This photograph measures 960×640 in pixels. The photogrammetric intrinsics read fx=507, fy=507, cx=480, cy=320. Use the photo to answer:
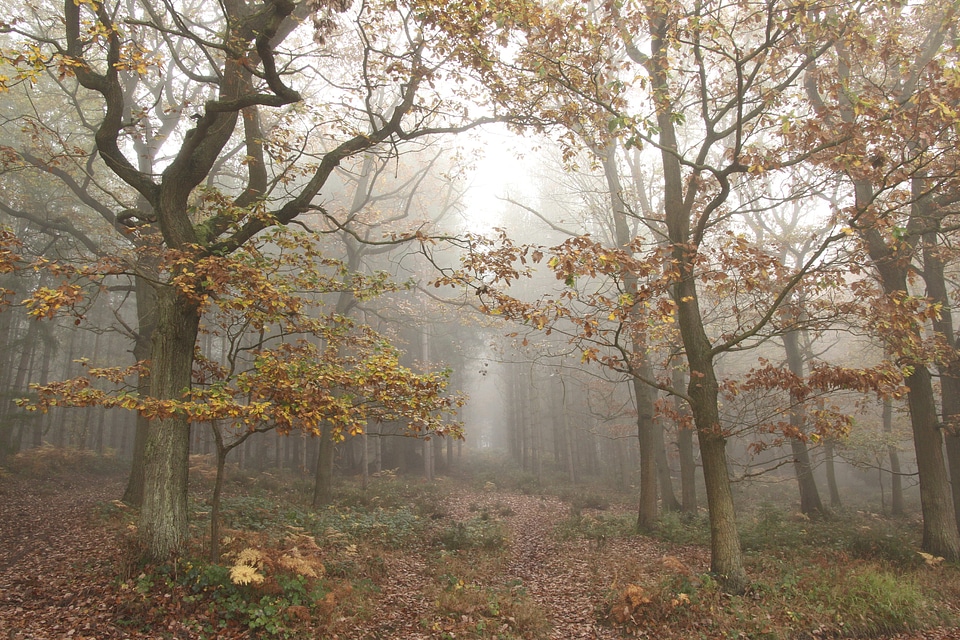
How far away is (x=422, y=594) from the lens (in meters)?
8.45

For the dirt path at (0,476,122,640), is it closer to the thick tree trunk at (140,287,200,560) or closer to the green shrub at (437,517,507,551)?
the thick tree trunk at (140,287,200,560)

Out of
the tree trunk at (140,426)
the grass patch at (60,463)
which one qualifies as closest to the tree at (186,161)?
the tree trunk at (140,426)

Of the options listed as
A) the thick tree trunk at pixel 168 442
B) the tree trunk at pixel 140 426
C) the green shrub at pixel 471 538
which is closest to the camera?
the thick tree trunk at pixel 168 442

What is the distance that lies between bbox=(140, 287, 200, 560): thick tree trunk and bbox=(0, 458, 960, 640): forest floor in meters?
0.49

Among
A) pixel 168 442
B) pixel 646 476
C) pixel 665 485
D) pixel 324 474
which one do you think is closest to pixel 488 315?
pixel 168 442

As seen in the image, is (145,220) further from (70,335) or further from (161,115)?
(70,335)

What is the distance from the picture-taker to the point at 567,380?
109 feet

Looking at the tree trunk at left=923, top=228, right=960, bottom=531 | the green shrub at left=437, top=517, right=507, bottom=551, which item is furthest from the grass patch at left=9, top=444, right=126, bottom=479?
the tree trunk at left=923, top=228, right=960, bottom=531

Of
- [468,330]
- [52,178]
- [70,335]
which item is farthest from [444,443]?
[52,178]

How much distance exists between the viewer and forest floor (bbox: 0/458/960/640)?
6.41 metres

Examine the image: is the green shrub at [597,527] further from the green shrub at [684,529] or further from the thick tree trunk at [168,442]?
the thick tree trunk at [168,442]

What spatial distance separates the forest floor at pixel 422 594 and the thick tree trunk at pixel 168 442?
1.60 feet

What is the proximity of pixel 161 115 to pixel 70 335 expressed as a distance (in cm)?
2034

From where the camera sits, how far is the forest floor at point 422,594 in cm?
641
